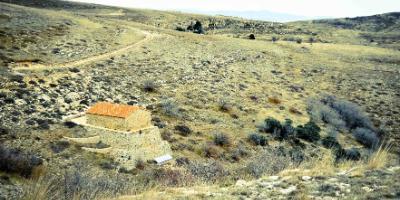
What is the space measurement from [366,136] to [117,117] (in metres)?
25.4

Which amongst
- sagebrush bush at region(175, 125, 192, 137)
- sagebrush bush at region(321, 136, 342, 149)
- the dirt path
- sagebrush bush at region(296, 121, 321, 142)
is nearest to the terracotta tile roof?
sagebrush bush at region(175, 125, 192, 137)

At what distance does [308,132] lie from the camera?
41.4 meters

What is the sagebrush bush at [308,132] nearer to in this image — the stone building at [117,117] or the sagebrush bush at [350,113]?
the sagebrush bush at [350,113]

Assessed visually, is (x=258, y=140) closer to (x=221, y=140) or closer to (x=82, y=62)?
(x=221, y=140)

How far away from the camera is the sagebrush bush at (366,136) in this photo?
43.0 m

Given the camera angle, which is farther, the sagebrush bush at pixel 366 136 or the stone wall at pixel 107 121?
the sagebrush bush at pixel 366 136

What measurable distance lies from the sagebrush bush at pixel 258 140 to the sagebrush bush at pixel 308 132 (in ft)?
13.9

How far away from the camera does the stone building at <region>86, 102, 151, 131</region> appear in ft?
106

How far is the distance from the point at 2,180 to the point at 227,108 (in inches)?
1111

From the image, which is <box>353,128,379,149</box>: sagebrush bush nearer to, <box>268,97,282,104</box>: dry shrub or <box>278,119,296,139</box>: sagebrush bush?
<box>278,119,296,139</box>: sagebrush bush

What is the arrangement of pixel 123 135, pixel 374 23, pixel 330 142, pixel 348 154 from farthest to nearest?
pixel 374 23
pixel 330 142
pixel 348 154
pixel 123 135

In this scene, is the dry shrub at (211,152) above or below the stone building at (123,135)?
below

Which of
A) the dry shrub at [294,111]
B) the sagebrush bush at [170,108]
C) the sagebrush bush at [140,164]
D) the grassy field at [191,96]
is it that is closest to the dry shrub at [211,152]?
the grassy field at [191,96]

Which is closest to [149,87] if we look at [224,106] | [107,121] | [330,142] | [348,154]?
[224,106]
